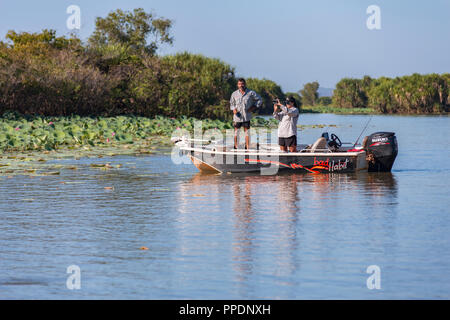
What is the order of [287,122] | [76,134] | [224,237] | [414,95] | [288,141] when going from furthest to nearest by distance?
[414,95] < [76,134] < [288,141] < [287,122] < [224,237]

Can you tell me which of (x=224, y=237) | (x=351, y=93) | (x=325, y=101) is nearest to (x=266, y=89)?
(x=351, y=93)

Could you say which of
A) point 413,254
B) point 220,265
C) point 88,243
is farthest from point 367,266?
point 88,243

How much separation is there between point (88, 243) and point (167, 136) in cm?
2369

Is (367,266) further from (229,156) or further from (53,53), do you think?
(53,53)

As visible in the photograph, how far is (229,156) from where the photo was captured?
1730 centimetres

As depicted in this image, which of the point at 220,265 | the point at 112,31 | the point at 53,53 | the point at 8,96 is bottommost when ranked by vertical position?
the point at 220,265

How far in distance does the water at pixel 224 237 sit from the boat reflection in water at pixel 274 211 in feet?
0.08

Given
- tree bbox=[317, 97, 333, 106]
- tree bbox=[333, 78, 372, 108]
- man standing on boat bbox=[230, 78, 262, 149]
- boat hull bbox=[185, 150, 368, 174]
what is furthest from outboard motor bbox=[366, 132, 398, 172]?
tree bbox=[317, 97, 333, 106]

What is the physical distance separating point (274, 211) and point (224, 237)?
2.39 metres

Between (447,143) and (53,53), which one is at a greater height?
(53,53)

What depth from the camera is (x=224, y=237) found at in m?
9.57

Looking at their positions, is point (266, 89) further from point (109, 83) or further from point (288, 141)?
point (288, 141)

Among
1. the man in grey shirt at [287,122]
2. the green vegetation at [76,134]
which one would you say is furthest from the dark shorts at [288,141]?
the green vegetation at [76,134]

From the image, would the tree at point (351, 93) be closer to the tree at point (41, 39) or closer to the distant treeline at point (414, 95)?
the distant treeline at point (414, 95)
